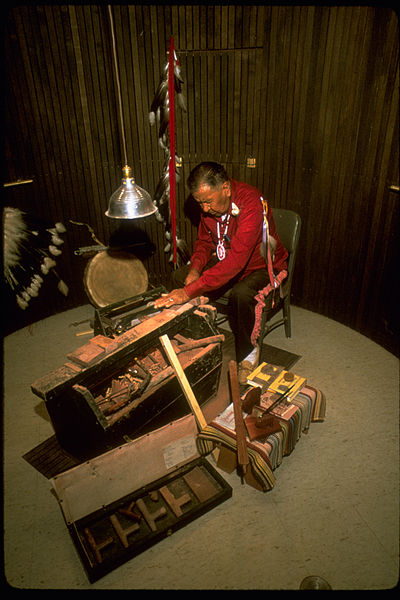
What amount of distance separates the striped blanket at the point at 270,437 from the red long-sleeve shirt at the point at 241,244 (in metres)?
1.27

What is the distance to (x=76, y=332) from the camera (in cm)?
485

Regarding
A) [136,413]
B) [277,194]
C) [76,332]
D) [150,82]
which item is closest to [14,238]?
[76,332]

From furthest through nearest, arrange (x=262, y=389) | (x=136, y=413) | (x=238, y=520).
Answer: (x=262, y=389) → (x=136, y=413) → (x=238, y=520)

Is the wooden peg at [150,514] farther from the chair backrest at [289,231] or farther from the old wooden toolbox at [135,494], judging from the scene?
the chair backrest at [289,231]

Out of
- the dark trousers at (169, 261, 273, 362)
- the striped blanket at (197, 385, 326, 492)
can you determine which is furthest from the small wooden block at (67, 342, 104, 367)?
the dark trousers at (169, 261, 273, 362)

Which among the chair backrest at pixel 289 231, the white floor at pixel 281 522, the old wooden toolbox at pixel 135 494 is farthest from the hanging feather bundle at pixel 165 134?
the old wooden toolbox at pixel 135 494

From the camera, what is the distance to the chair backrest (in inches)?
163

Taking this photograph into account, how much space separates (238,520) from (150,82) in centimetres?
467

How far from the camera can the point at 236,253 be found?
3.75 meters

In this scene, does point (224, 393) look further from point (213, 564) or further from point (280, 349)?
point (213, 564)

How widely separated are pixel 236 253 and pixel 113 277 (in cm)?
186

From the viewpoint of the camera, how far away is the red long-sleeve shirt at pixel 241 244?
3.73 m

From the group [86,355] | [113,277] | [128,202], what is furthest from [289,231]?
[86,355]

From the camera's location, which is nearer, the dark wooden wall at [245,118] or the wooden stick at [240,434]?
the wooden stick at [240,434]
